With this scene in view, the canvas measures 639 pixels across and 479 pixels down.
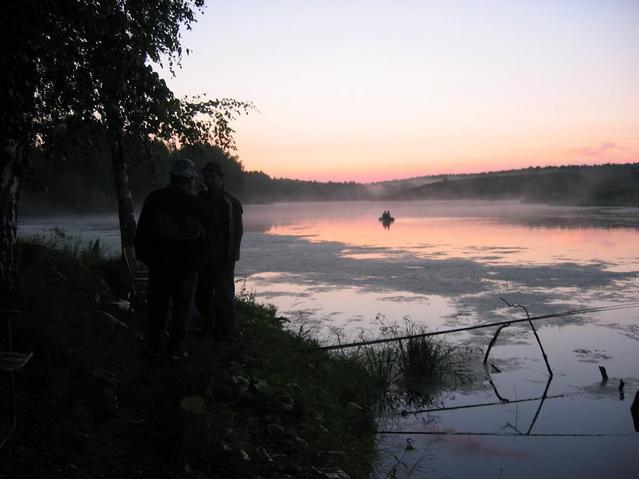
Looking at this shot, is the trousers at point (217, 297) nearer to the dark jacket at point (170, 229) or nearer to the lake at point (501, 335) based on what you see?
the dark jacket at point (170, 229)

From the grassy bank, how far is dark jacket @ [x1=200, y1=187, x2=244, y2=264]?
1.02 meters

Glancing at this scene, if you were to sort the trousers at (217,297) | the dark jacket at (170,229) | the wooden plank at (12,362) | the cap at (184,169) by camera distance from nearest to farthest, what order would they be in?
the wooden plank at (12,362) → the dark jacket at (170,229) → the cap at (184,169) → the trousers at (217,297)

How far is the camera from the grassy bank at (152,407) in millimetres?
3984

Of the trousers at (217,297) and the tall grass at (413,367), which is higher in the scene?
the trousers at (217,297)

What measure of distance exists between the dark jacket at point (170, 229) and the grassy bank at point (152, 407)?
3.08 feet

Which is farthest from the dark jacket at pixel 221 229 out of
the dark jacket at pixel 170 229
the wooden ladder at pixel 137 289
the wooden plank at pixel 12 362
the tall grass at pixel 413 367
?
the tall grass at pixel 413 367

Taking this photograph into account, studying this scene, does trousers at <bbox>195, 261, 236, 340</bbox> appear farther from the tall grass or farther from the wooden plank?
the wooden plank

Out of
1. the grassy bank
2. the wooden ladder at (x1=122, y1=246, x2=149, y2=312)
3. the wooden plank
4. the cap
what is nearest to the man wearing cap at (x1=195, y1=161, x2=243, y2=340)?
the grassy bank

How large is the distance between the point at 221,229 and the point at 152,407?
7.71ft

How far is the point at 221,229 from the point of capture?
6504 millimetres

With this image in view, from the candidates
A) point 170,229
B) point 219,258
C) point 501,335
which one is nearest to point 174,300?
point 170,229

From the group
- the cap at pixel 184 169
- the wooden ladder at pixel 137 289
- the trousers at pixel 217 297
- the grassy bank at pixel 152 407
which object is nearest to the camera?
the grassy bank at pixel 152 407

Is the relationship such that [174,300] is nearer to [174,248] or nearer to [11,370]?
[174,248]

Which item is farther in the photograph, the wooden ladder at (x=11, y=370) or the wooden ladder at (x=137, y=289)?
the wooden ladder at (x=137, y=289)
